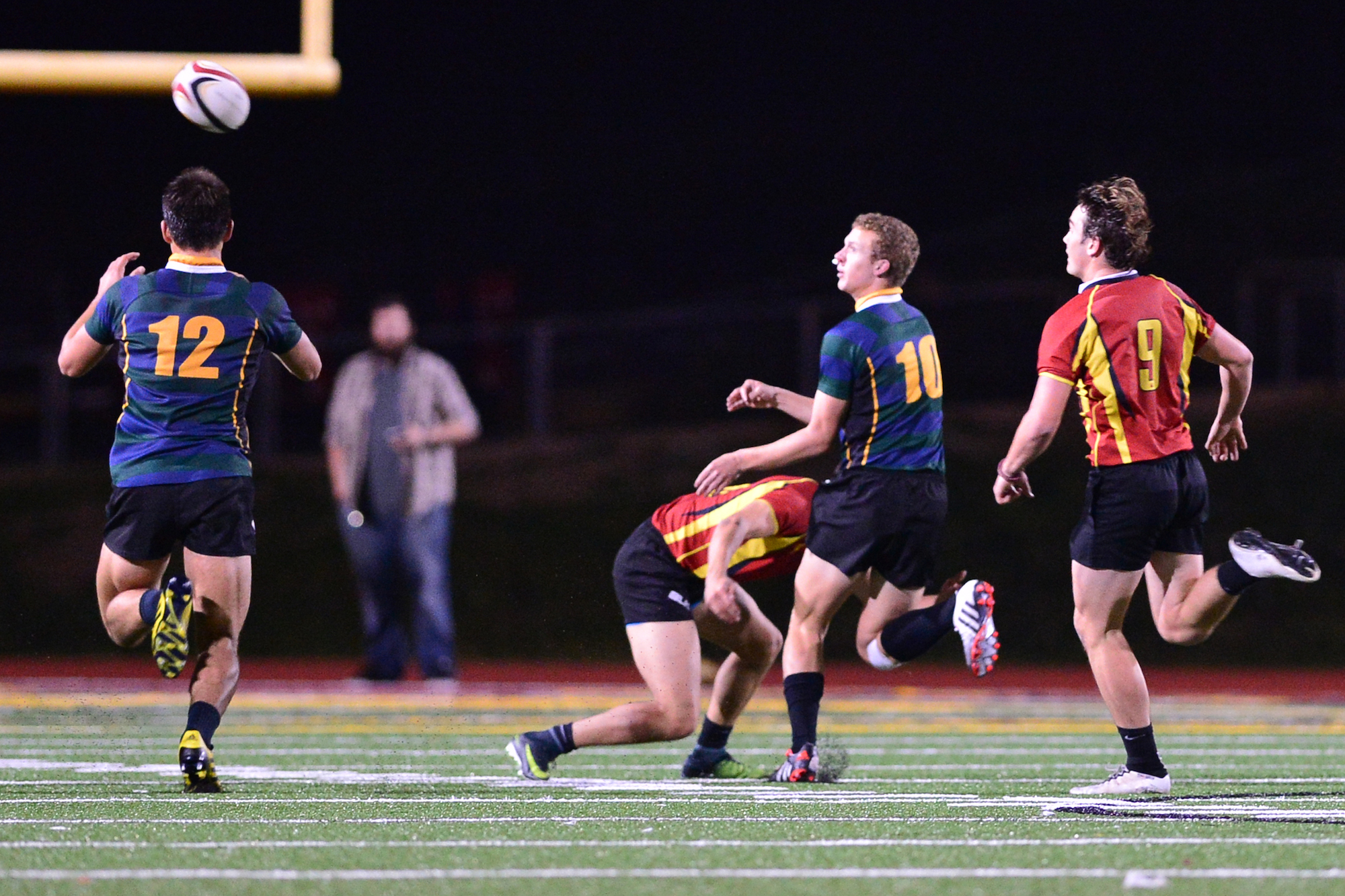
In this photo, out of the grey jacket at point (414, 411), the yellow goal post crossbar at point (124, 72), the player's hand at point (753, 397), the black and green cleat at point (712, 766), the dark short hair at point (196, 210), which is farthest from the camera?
the grey jacket at point (414, 411)

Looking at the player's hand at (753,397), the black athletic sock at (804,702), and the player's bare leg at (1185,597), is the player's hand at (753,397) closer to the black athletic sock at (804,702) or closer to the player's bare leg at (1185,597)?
the black athletic sock at (804,702)

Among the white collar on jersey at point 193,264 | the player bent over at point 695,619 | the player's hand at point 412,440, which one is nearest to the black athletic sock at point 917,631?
the player bent over at point 695,619

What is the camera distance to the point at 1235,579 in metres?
5.43

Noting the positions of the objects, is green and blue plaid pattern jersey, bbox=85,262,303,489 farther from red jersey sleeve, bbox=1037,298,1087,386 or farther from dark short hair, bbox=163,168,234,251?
red jersey sleeve, bbox=1037,298,1087,386

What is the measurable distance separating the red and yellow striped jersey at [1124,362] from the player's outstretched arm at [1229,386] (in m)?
0.24

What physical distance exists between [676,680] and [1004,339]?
10.2 metres

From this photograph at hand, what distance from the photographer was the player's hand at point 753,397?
19.2 ft

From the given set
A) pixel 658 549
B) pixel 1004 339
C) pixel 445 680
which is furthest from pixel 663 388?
pixel 658 549

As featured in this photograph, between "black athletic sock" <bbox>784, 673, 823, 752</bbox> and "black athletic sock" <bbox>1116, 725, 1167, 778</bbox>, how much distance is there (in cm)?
97

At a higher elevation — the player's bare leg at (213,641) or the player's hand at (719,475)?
the player's hand at (719,475)

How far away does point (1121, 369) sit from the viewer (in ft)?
17.7

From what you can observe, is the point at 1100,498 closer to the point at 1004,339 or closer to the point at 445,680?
the point at 445,680

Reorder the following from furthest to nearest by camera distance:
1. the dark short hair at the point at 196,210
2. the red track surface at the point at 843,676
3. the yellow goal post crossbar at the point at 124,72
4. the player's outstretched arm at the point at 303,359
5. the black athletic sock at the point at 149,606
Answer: the red track surface at the point at 843,676
the yellow goal post crossbar at the point at 124,72
the player's outstretched arm at the point at 303,359
the dark short hair at the point at 196,210
the black athletic sock at the point at 149,606

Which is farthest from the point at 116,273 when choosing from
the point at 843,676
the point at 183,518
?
the point at 843,676
